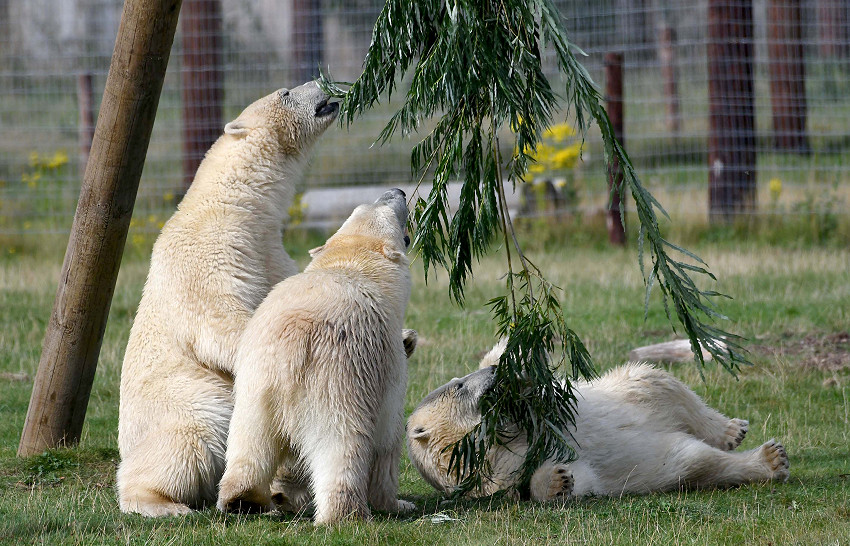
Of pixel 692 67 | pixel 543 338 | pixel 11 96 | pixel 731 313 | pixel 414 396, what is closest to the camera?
pixel 543 338

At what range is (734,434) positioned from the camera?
6.31 m

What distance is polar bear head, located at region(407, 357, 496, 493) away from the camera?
572 cm

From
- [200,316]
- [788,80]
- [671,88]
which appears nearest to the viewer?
[200,316]

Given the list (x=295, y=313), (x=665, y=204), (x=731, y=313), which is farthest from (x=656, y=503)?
(x=665, y=204)

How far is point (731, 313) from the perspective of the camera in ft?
35.0

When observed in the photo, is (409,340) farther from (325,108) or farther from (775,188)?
(775,188)

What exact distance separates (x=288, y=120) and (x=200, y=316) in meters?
1.53

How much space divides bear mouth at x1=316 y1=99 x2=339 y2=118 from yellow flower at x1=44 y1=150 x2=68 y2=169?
10505 millimetres

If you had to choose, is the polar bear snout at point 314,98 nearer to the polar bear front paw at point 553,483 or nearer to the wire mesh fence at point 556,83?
the polar bear front paw at point 553,483

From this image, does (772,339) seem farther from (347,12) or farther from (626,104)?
(347,12)

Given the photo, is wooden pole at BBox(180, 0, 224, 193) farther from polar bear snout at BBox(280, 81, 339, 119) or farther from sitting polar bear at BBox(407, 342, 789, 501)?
sitting polar bear at BBox(407, 342, 789, 501)

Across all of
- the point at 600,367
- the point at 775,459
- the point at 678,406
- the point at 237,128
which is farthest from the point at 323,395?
the point at 600,367

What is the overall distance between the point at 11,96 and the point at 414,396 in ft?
36.7

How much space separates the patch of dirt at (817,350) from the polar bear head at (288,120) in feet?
15.4
